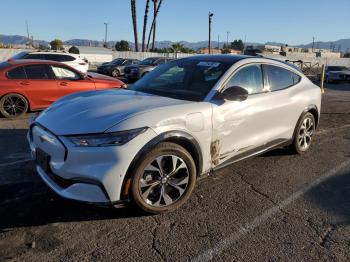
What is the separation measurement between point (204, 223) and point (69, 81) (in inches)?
258

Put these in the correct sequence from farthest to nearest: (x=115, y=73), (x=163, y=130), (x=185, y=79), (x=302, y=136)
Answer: (x=115, y=73) → (x=302, y=136) → (x=185, y=79) → (x=163, y=130)

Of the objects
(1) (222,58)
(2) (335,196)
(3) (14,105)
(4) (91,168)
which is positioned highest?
(1) (222,58)

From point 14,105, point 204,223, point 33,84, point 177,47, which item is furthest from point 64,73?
point 177,47

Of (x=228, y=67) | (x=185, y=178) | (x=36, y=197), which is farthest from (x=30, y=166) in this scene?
(x=228, y=67)

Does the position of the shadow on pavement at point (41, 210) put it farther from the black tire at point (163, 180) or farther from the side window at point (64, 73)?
the side window at point (64, 73)

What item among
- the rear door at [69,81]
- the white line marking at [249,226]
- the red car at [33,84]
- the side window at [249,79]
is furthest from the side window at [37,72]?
the white line marking at [249,226]

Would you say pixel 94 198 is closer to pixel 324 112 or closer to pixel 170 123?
pixel 170 123

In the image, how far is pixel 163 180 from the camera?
12.1ft

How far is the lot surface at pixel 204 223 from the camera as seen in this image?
Result: 3.12 meters

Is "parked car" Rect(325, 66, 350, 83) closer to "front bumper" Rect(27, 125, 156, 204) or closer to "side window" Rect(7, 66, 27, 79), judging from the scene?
"side window" Rect(7, 66, 27, 79)

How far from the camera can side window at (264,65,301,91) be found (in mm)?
5043

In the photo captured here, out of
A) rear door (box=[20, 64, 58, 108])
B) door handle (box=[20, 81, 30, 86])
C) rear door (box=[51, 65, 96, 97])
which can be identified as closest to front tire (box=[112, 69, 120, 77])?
rear door (box=[51, 65, 96, 97])

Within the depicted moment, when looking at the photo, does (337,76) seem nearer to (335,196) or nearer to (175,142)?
(335,196)

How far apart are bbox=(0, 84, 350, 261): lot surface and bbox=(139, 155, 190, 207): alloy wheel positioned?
0.59ft
